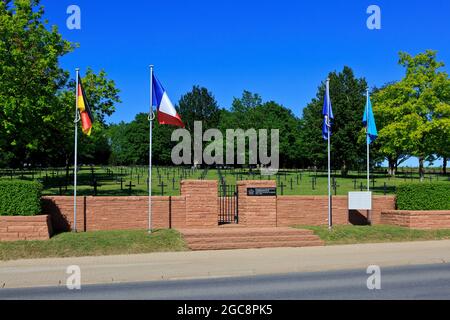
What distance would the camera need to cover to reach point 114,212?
1664 cm

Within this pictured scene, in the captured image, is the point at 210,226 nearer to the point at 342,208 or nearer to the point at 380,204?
the point at 342,208

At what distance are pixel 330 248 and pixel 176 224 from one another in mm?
5176

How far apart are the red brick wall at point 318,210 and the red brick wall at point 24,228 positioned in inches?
315

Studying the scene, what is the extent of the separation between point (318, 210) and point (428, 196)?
13.7 feet

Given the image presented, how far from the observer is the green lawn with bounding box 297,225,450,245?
1679cm

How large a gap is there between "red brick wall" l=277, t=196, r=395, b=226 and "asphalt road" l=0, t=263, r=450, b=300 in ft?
23.6

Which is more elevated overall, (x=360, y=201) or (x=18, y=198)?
(x=18, y=198)

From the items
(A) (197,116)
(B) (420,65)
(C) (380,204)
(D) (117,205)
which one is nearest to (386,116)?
(B) (420,65)

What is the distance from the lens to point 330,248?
50.5 feet

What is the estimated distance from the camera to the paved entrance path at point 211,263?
10758mm

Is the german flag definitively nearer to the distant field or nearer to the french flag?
the french flag

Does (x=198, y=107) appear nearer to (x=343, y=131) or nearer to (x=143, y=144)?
(x=143, y=144)

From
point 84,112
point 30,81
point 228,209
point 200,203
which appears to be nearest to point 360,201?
point 228,209

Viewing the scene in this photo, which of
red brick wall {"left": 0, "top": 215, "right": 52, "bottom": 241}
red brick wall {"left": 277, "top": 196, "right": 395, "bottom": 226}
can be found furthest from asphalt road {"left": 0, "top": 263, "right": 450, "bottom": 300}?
red brick wall {"left": 277, "top": 196, "right": 395, "bottom": 226}
